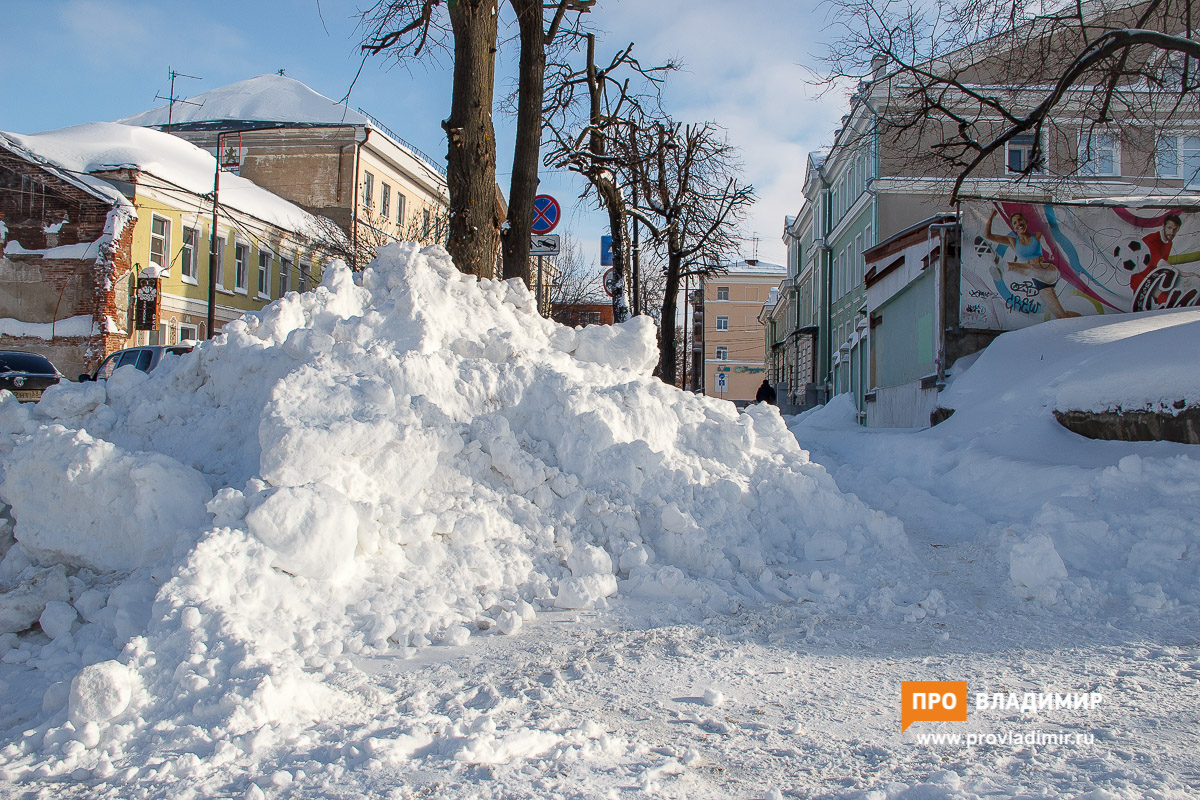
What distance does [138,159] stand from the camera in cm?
2277

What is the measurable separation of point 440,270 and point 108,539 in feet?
9.69

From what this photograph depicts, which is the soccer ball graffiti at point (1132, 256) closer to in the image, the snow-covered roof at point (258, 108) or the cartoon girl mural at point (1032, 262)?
the cartoon girl mural at point (1032, 262)

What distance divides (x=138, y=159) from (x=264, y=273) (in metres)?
5.63

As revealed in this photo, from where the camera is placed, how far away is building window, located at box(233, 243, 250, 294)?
26.1 m

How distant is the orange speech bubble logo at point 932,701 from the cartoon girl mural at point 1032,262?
9.92 meters

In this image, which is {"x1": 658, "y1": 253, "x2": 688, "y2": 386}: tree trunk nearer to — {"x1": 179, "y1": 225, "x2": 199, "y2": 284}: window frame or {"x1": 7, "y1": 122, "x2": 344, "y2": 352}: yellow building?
{"x1": 7, "y1": 122, "x2": 344, "y2": 352}: yellow building

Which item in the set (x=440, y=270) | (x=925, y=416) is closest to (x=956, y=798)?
(x=440, y=270)

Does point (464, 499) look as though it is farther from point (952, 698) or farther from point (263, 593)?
point (952, 698)

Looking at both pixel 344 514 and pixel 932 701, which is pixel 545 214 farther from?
pixel 932 701

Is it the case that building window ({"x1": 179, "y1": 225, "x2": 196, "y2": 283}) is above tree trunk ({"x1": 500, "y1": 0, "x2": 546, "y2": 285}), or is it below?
above

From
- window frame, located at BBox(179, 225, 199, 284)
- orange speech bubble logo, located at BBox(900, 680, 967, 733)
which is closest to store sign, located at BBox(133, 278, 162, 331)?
window frame, located at BBox(179, 225, 199, 284)

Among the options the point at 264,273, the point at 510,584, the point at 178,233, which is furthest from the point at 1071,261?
the point at 264,273

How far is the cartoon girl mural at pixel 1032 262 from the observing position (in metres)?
11.3

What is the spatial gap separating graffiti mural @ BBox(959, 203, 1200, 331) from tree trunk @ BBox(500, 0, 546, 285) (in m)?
6.73
